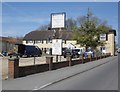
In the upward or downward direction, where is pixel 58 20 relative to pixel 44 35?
downward

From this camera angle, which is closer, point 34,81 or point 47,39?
point 34,81

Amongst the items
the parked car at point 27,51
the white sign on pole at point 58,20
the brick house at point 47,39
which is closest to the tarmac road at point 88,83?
the white sign on pole at point 58,20

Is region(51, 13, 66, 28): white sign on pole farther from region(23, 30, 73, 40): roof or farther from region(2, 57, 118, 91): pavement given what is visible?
region(23, 30, 73, 40): roof

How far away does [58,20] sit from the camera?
36.4 m

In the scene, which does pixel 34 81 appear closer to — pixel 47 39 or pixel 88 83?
pixel 88 83

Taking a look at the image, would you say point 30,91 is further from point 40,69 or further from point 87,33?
point 87,33

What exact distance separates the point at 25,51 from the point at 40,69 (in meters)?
34.0

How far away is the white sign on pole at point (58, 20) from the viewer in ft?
119

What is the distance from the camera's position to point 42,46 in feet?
407

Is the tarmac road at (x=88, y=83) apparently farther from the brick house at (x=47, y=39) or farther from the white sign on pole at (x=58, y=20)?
the brick house at (x=47, y=39)

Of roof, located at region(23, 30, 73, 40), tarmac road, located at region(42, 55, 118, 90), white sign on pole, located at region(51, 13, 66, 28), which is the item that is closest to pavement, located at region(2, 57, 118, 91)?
tarmac road, located at region(42, 55, 118, 90)

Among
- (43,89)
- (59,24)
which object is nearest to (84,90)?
(43,89)

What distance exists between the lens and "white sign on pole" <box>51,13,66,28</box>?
36125 millimetres

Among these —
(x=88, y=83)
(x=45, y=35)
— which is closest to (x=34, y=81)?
(x=88, y=83)
